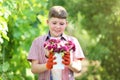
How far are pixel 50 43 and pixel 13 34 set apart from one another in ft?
4.29

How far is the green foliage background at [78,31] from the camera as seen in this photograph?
5094 millimetres

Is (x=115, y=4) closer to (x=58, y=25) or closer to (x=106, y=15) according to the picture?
(x=106, y=15)

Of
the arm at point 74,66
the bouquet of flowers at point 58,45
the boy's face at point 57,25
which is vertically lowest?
the arm at point 74,66

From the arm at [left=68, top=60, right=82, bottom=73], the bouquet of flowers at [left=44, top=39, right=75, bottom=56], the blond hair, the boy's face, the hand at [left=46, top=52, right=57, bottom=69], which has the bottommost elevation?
the arm at [left=68, top=60, right=82, bottom=73]

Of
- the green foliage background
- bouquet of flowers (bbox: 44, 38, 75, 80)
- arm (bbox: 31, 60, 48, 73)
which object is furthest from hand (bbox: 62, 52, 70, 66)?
the green foliage background

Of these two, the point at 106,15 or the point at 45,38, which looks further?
the point at 106,15

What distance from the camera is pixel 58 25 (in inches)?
154

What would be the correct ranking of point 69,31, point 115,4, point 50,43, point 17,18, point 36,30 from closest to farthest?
point 50,43 → point 17,18 → point 36,30 → point 115,4 → point 69,31

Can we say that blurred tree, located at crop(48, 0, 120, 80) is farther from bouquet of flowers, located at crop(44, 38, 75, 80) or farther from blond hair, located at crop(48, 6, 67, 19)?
bouquet of flowers, located at crop(44, 38, 75, 80)

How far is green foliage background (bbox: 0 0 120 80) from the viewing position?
201 inches

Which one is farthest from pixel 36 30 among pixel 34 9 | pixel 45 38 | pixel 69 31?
pixel 69 31

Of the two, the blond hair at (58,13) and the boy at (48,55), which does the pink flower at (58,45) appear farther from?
the blond hair at (58,13)

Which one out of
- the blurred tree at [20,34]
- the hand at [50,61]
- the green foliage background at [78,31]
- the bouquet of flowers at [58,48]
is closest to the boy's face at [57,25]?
the bouquet of flowers at [58,48]

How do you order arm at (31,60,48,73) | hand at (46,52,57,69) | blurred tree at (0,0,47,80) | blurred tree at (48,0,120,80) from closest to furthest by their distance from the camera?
hand at (46,52,57,69) → arm at (31,60,48,73) → blurred tree at (0,0,47,80) → blurred tree at (48,0,120,80)
